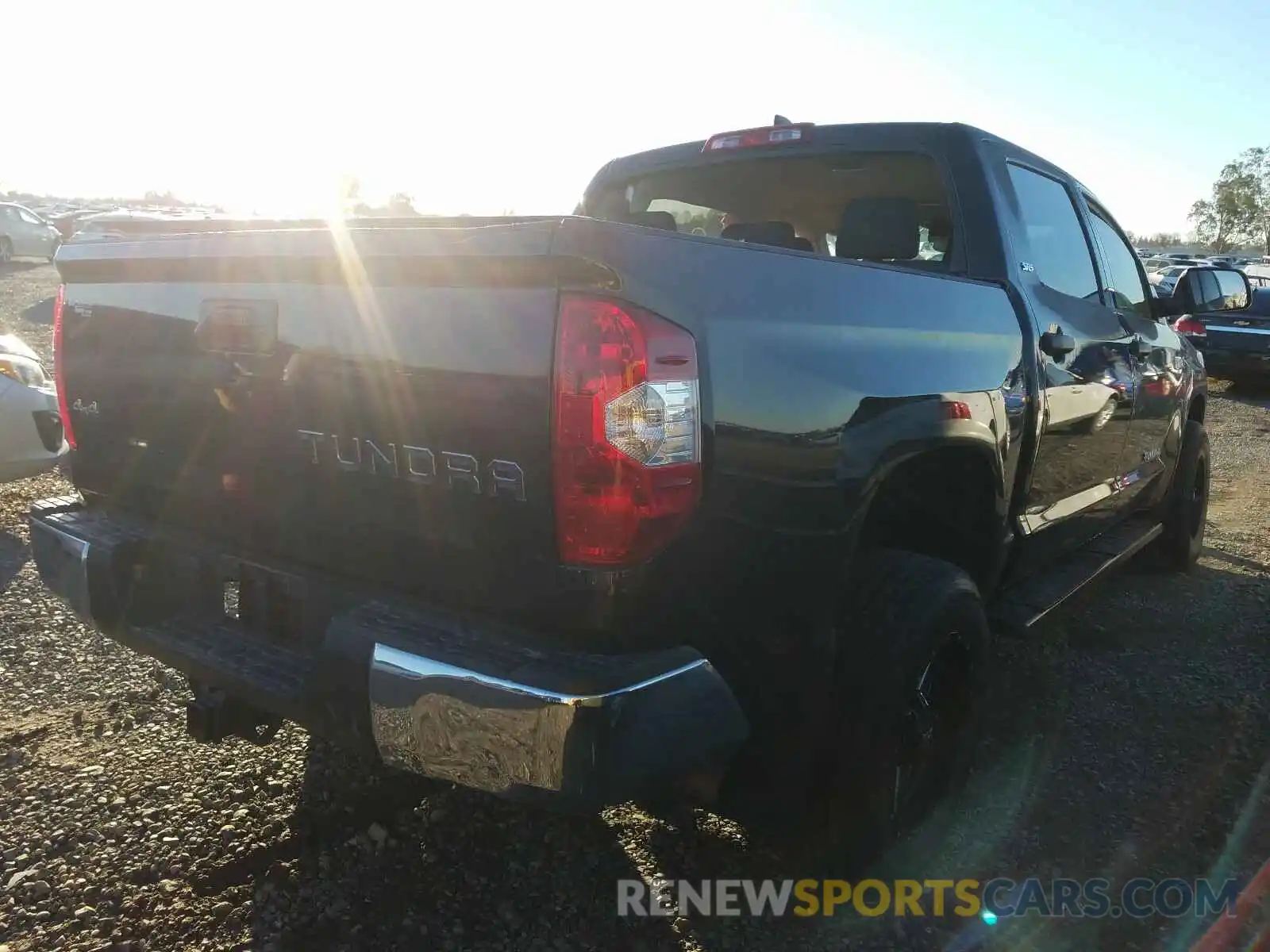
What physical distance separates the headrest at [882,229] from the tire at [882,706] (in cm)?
101

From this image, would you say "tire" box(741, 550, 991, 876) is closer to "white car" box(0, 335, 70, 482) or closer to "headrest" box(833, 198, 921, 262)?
"headrest" box(833, 198, 921, 262)

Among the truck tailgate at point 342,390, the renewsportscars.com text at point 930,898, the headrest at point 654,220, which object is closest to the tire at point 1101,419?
the renewsportscars.com text at point 930,898

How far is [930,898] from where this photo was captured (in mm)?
2559

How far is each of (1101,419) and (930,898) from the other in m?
2.01

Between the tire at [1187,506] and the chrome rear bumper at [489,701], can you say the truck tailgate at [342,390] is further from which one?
the tire at [1187,506]

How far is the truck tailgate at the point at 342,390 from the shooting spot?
186 centimetres

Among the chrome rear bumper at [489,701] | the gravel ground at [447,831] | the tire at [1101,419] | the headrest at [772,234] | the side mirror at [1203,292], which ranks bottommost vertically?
the gravel ground at [447,831]

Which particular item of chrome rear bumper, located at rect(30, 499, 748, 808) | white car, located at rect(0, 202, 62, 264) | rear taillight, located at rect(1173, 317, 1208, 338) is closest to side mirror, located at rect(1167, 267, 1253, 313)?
chrome rear bumper, located at rect(30, 499, 748, 808)

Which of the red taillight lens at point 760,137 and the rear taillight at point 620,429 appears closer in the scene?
the rear taillight at point 620,429

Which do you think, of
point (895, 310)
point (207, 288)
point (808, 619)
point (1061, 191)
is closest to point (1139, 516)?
point (1061, 191)

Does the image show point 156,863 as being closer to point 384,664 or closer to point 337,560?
point 337,560

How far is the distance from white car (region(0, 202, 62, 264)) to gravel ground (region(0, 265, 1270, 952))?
80.6ft

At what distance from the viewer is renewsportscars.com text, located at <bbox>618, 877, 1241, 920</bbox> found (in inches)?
97.1

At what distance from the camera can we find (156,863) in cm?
252
